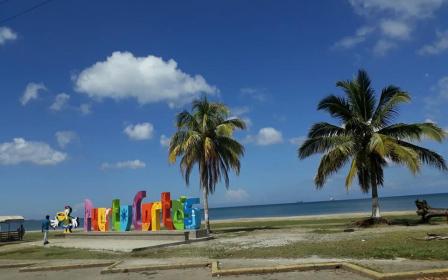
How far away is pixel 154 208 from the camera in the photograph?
29047mm

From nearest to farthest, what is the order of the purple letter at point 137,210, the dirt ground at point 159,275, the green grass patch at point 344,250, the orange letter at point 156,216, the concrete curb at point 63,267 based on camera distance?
the dirt ground at point 159,275, the green grass patch at point 344,250, the concrete curb at point 63,267, the orange letter at point 156,216, the purple letter at point 137,210

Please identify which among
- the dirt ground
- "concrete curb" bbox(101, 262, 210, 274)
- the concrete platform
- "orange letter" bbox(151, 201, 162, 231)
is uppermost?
"orange letter" bbox(151, 201, 162, 231)

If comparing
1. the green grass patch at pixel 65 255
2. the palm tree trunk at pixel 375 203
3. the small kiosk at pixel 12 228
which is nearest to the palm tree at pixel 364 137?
the palm tree trunk at pixel 375 203

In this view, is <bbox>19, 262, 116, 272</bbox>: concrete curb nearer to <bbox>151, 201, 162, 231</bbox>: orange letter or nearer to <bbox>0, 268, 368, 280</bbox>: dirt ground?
<bbox>0, 268, 368, 280</bbox>: dirt ground

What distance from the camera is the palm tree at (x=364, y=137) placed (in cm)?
2740

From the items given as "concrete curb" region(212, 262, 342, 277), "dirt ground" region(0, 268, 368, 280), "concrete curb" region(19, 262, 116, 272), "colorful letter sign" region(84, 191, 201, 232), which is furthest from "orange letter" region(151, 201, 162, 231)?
"concrete curb" region(212, 262, 342, 277)

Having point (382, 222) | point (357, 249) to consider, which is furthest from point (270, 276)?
point (382, 222)

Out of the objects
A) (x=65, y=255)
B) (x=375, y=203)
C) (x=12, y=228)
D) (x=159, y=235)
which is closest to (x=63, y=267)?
(x=65, y=255)

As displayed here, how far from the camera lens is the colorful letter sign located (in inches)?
1090

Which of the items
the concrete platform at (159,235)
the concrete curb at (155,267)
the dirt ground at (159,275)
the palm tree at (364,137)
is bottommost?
the dirt ground at (159,275)

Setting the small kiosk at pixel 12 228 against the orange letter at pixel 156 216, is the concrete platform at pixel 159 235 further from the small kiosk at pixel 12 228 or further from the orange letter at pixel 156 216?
the small kiosk at pixel 12 228

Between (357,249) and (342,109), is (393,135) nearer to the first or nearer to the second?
(342,109)

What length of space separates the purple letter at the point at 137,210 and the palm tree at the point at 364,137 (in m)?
9.53

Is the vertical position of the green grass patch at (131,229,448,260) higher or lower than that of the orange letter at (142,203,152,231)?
lower
